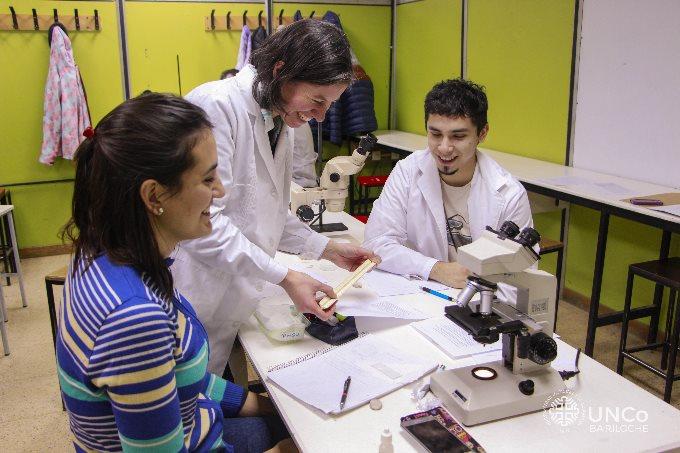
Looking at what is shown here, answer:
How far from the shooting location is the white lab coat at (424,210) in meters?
1.96

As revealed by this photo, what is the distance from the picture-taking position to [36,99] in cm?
431

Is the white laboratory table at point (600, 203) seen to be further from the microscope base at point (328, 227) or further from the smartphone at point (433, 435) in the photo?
the smartphone at point (433, 435)

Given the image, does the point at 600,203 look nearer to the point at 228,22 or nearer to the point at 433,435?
the point at 433,435

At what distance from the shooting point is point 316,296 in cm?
144

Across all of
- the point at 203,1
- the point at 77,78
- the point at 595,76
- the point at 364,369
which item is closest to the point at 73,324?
the point at 364,369

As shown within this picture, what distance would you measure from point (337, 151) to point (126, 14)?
2.07m

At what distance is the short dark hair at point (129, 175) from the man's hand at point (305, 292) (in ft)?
1.52

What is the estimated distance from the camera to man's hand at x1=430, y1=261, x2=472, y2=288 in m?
1.75

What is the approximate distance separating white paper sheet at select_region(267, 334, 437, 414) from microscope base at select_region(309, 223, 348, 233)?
1143 millimetres

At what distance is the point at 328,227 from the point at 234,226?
3.67ft

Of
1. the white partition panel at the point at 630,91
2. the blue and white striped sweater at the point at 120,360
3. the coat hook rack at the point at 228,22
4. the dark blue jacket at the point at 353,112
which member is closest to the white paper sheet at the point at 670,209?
the white partition panel at the point at 630,91

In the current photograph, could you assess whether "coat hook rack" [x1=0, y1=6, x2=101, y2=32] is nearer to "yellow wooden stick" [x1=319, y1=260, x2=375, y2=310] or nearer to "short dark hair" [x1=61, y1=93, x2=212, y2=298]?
"yellow wooden stick" [x1=319, y1=260, x2=375, y2=310]

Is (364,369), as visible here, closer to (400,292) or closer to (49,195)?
(400,292)

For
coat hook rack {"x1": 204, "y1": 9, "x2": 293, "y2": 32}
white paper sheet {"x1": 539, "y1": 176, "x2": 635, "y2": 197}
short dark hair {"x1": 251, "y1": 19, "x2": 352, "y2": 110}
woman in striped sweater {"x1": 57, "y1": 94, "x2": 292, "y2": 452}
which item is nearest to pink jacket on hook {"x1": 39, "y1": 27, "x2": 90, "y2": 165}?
coat hook rack {"x1": 204, "y1": 9, "x2": 293, "y2": 32}
